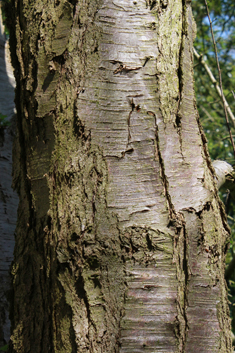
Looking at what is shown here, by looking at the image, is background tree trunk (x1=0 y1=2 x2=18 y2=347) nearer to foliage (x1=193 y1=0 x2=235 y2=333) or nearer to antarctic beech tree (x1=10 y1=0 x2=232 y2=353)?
antarctic beech tree (x1=10 y1=0 x2=232 y2=353)

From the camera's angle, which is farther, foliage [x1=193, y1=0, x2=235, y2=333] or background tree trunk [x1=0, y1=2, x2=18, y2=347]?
foliage [x1=193, y1=0, x2=235, y2=333]

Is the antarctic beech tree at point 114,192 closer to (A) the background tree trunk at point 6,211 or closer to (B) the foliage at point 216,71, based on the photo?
(A) the background tree trunk at point 6,211

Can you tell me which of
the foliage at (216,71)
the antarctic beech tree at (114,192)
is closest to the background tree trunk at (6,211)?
the antarctic beech tree at (114,192)

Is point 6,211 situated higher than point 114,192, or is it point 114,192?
point 114,192

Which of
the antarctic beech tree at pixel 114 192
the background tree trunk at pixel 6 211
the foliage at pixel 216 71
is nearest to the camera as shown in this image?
the antarctic beech tree at pixel 114 192

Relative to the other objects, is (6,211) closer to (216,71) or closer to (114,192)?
(114,192)

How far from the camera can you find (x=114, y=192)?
0.97 metres

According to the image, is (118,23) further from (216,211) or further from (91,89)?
(216,211)

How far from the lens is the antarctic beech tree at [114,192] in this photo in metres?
0.92

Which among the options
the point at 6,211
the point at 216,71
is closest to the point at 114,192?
the point at 6,211

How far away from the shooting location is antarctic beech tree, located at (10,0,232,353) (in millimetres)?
923

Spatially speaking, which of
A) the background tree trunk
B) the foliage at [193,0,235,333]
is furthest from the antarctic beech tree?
the foliage at [193,0,235,333]

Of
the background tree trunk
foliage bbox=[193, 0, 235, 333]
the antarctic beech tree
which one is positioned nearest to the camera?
the antarctic beech tree

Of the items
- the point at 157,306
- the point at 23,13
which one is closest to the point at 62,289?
the point at 157,306
